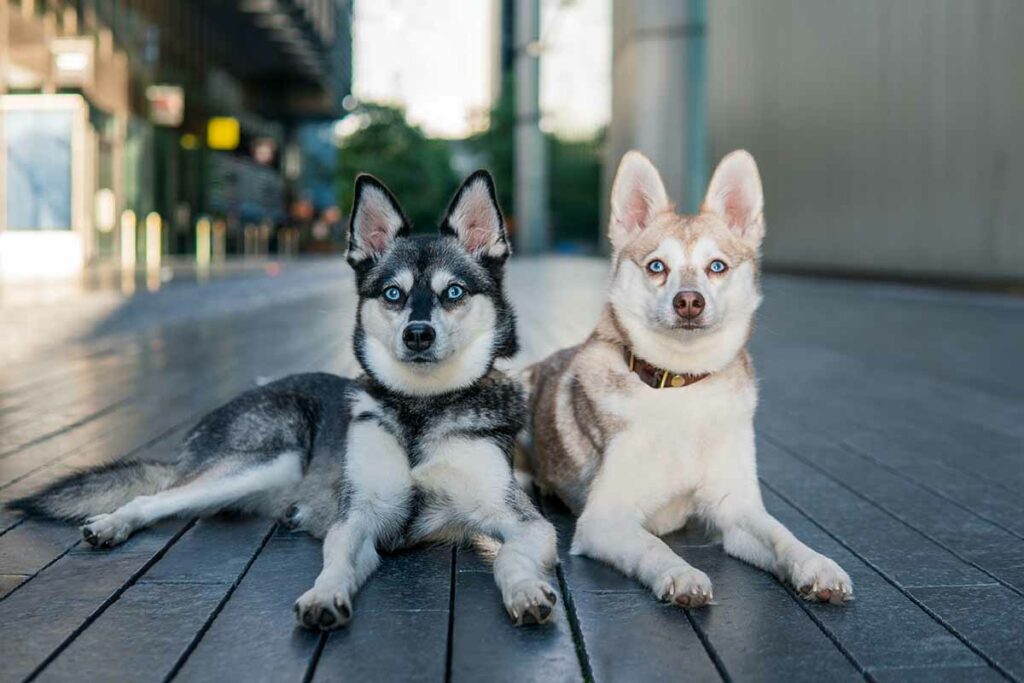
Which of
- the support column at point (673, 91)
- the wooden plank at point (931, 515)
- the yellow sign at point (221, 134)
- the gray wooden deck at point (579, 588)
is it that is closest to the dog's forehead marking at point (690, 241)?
the gray wooden deck at point (579, 588)

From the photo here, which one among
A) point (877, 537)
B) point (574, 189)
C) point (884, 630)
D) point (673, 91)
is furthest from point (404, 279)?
point (574, 189)

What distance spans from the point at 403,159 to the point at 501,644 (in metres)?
55.1

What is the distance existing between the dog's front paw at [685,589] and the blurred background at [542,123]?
1442 cm

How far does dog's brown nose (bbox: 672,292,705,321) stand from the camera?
139 inches

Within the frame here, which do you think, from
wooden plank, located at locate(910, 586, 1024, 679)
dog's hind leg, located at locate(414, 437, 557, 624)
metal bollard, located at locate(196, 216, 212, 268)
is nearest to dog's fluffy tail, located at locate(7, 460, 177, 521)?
dog's hind leg, located at locate(414, 437, 557, 624)

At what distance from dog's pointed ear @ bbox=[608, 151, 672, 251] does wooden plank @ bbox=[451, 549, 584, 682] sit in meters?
1.46

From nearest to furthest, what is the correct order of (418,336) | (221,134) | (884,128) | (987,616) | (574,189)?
(987,616)
(418,336)
(884,128)
(221,134)
(574,189)

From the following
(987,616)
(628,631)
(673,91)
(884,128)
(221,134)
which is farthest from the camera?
(221,134)

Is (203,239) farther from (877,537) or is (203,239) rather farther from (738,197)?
(877,537)

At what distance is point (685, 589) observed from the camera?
10.1ft

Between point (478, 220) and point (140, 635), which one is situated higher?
point (478, 220)

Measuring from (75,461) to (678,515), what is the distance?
2.86 meters

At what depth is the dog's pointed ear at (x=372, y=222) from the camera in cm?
377

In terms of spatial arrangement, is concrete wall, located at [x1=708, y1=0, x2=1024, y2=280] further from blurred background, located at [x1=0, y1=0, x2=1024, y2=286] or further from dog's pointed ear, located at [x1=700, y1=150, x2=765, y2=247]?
dog's pointed ear, located at [x1=700, y1=150, x2=765, y2=247]
